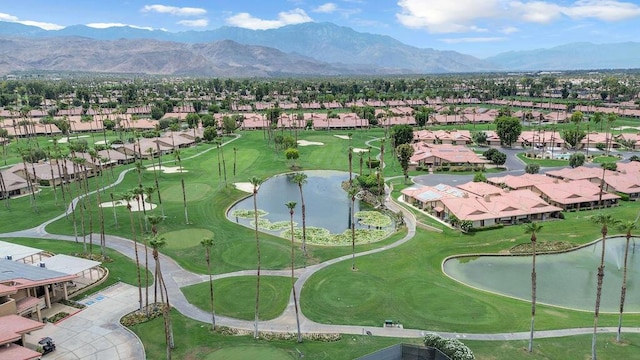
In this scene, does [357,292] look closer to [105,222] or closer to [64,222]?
[105,222]

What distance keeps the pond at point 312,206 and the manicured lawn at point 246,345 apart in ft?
92.5

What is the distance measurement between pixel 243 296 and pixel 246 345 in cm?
1039

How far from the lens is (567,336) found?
43.9m

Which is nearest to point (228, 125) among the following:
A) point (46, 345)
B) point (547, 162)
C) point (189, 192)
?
point (189, 192)

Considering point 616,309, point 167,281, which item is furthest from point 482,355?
point 167,281

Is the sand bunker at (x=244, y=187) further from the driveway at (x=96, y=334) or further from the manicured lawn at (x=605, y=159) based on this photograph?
the manicured lawn at (x=605, y=159)

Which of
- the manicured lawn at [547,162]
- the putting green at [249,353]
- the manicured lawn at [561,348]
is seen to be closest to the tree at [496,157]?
the manicured lawn at [547,162]

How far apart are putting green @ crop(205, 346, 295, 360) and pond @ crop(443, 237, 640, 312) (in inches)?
1099

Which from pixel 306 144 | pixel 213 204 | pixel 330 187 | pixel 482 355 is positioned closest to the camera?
pixel 482 355

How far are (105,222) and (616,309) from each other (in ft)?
244

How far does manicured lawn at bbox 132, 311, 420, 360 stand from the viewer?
41125 millimetres

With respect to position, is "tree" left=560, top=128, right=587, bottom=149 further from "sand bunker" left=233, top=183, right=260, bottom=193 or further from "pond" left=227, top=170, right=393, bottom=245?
"sand bunker" left=233, top=183, right=260, bottom=193

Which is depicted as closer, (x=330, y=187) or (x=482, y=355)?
(x=482, y=355)

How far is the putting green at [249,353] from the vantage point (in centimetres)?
4059
